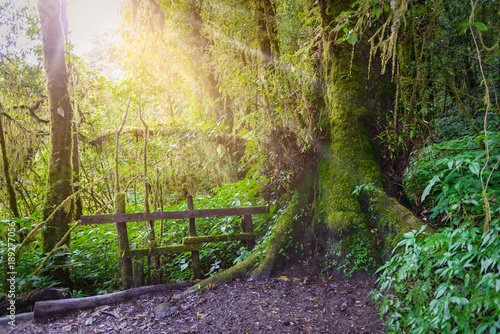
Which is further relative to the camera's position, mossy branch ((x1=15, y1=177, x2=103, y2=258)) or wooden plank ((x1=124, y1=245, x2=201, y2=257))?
wooden plank ((x1=124, y1=245, x2=201, y2=257))

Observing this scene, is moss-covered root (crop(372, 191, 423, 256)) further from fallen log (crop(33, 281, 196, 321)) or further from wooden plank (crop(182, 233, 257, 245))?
fallen log (crop(33, 281, 196, 321))

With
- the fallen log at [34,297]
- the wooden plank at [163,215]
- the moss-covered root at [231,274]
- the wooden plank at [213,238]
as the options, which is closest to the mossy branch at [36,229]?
the wooden plank at [163,215]

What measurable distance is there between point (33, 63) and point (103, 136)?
2.37 meters

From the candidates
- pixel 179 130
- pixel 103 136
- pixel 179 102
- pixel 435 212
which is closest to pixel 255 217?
pixel 179 130

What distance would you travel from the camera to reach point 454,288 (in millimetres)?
1975

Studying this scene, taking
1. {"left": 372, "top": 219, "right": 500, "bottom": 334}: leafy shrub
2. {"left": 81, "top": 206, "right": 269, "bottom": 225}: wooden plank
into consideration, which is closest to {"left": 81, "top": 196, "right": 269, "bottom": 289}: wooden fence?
{"left": 81, "top": 206, "right": 269, "bottom": 225}: wooden plank

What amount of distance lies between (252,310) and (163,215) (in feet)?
8.02

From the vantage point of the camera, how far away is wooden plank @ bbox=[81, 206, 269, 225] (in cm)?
471

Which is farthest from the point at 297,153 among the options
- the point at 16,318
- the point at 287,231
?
the point at 16,318

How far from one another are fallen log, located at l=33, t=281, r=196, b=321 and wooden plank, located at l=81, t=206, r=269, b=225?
3.70 ft

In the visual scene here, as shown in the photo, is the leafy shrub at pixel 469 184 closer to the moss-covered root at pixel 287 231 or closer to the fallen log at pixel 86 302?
the moss-covered root at pixel 287 231

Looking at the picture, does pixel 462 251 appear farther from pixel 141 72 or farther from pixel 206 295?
pixel 141 72

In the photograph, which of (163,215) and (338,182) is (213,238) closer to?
(163,215)

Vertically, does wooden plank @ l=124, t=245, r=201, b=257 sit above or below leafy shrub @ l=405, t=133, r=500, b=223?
below
